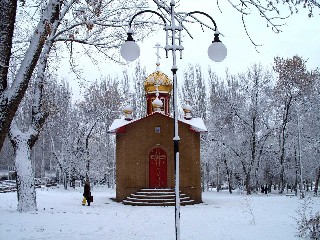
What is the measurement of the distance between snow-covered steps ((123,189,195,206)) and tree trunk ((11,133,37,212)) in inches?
338

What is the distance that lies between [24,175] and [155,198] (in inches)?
382

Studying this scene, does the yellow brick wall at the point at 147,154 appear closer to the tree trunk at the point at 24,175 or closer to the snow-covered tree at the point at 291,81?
the tree trunk at the point at 24,175

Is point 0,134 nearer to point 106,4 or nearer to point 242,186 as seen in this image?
point 106,4

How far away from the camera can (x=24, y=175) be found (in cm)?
1400

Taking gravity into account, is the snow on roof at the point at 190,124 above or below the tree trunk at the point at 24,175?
above

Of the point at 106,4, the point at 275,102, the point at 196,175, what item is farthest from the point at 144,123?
the point at 275,102

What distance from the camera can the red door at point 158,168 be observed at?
23.5m

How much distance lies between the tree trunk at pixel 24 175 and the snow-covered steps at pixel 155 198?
860 cm

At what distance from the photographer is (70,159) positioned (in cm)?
3759

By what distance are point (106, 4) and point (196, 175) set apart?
15394mm

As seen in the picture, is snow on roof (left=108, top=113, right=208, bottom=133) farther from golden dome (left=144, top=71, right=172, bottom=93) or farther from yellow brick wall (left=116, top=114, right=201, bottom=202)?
golden dome (left=144, top=71, right=172, bottom=93)

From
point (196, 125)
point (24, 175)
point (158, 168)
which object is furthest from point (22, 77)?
point (196, 125)

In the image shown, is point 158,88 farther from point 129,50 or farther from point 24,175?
point 129,50

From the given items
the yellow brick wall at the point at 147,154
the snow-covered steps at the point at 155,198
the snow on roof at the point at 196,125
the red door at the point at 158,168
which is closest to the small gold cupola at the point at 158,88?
the snow on roof at the point at 196,125
